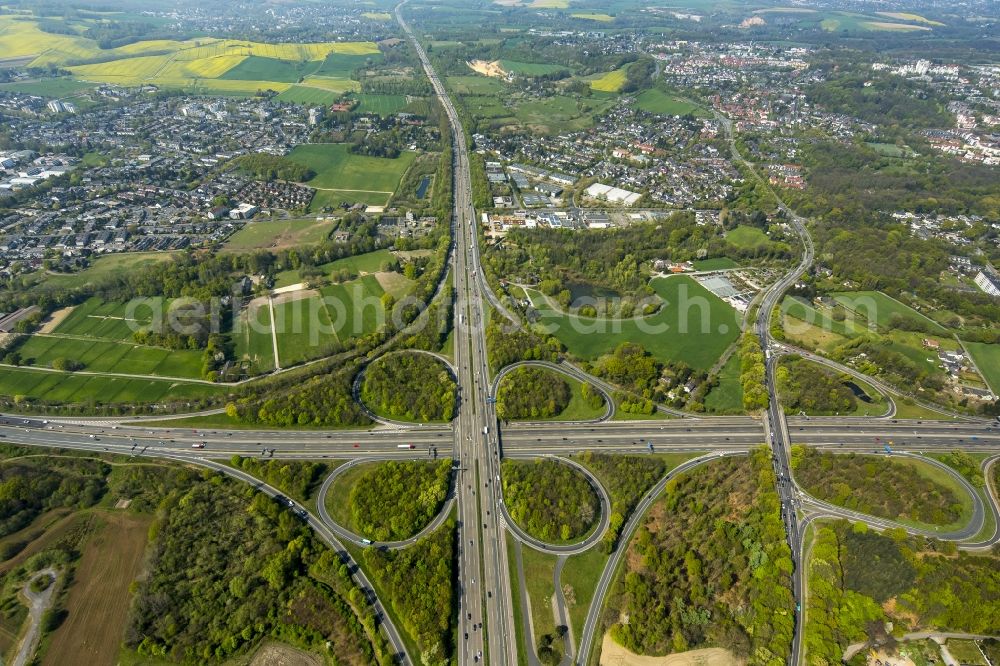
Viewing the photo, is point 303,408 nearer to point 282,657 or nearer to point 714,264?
point 282,657

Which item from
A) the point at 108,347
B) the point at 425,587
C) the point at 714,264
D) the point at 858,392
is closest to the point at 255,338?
the point at 108,347

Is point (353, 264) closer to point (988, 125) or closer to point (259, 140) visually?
point (259, 140)

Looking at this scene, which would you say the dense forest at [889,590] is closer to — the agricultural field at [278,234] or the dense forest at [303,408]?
the dense forest at [303,408]

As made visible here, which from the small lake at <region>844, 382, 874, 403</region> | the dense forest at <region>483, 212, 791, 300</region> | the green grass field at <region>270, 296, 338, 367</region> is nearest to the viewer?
the small lake at <region>844, 382, 874, 403</region>

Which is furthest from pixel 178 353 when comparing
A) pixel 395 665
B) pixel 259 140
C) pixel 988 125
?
pixel 988 125

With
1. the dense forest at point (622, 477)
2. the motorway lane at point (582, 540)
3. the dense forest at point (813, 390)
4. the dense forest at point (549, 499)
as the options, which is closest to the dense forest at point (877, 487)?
the dense forest at point (813, 390)

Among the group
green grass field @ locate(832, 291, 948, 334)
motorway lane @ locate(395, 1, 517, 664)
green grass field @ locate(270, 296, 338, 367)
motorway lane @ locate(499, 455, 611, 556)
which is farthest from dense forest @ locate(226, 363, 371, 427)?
green grass field @ locate(832, 291, 948, 334)

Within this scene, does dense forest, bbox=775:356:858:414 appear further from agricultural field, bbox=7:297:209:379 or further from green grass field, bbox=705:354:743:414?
agricultural field, bbox=7:297:209:379
